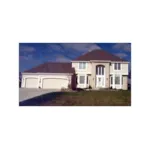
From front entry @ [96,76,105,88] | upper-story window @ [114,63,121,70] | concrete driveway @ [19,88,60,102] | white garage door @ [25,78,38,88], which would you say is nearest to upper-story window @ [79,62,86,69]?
front entry @ [96,76,105,88]

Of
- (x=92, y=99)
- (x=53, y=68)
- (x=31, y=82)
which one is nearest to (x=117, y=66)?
(x=92, y=99)

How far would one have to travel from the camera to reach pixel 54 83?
21.2 ft

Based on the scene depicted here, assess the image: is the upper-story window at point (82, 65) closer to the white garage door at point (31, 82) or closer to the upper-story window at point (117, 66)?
the upper-story window at point (117, 66)

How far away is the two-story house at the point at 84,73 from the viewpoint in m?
6.37

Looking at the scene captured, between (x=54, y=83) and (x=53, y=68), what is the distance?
31cm

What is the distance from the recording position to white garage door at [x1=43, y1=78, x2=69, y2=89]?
645 cm

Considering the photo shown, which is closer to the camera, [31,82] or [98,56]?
[98,56]

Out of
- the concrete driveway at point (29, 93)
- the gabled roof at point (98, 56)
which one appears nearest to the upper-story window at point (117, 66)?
the gabled roof at point (98, 56)

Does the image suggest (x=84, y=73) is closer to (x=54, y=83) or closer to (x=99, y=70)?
(x=99, y=70)
